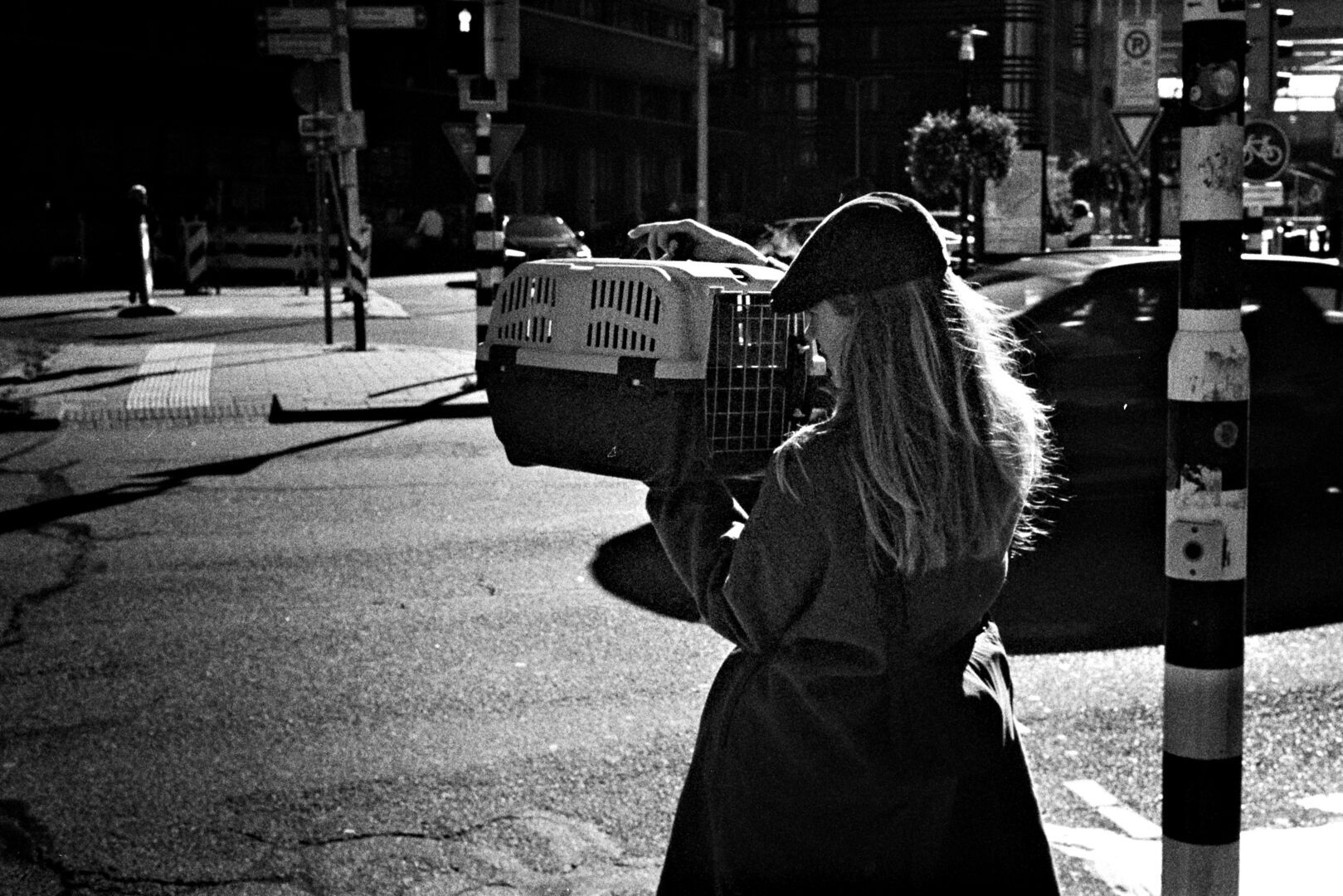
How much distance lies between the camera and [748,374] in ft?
8.41

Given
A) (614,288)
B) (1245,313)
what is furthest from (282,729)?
(1245,313)

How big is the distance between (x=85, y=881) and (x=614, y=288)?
8.45 ft

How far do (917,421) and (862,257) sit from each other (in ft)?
0.75

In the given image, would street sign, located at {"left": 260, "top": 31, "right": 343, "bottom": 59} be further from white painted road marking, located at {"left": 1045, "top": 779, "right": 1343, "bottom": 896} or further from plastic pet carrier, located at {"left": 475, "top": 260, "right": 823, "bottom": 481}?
plastic pet carrier, located at {"left": 475, "top": 260, "right": 823, "bottom": 481}

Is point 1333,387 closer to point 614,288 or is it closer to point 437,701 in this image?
point 437,701

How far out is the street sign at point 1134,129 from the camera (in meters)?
21.6

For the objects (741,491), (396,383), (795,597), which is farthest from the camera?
(396,383)

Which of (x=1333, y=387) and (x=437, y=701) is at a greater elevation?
(x=1333, y=387)

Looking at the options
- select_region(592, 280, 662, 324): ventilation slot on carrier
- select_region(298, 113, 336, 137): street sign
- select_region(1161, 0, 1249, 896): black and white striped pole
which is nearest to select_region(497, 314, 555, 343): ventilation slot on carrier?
select_region(592, 280, 662, 324): ventilation slot on carrier

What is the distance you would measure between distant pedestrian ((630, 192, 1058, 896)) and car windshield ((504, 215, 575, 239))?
114ft

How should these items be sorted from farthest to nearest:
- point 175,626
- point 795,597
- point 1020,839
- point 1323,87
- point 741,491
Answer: point 1323,87 < point 741,491 < point 175,626 < point 1020,839 < point 795,597

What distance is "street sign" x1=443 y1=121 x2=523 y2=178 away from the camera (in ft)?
51.6

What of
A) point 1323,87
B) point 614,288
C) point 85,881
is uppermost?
point 1323,87

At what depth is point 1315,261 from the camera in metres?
9.20
